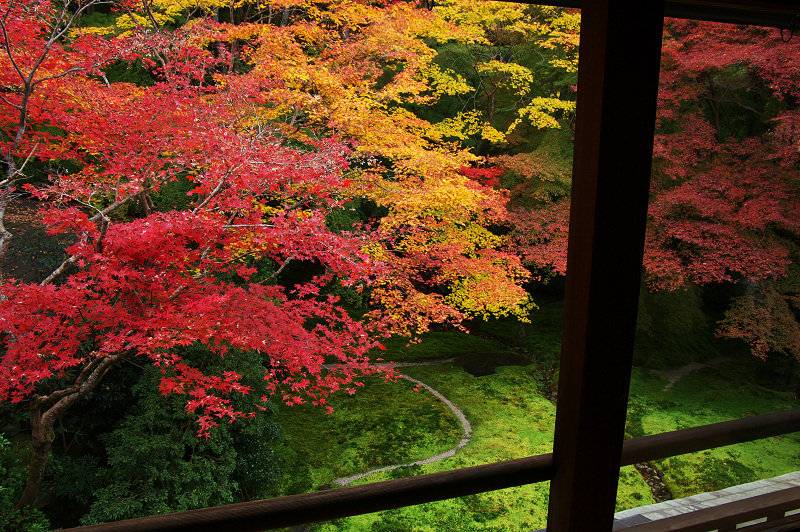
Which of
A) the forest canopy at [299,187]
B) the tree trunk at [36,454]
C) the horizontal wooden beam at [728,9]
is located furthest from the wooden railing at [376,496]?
the tree trunk at [36,454]

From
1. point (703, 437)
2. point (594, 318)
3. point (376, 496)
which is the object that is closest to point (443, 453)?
point (703, 437)

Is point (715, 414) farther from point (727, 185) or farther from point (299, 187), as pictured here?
point (299, 187)

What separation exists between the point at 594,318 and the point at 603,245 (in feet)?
0.45

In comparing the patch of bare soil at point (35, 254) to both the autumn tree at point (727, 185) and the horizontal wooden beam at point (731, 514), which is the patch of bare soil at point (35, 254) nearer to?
the horizontal wooden beam at point (731, 514)

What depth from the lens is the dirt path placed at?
665 centimetres

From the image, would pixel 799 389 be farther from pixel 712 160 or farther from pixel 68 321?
pixel 68 321

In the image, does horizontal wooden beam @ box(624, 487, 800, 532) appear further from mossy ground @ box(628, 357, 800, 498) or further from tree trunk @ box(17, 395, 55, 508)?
mossy ground @ box(628, 357, 800, 498)

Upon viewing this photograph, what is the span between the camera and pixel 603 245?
82 centimetres

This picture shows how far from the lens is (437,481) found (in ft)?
2.90

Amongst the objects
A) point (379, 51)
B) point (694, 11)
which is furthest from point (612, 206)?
point (379, 51)

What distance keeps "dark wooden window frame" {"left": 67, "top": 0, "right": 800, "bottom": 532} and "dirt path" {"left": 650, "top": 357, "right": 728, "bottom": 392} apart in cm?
673

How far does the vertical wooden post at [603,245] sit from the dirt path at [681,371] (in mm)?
6724

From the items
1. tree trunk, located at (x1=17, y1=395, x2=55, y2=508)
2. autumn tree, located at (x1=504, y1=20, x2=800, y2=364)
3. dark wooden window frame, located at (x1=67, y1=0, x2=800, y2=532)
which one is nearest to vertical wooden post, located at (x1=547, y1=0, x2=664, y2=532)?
dark wooden window frame, located at (x1=67, y1=0, x2=800, y2=532)

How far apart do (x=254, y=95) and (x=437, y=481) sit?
4.12 m
